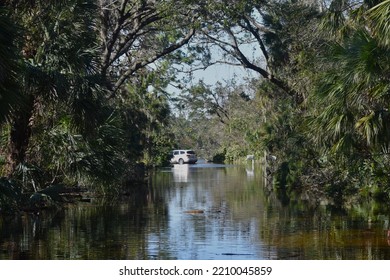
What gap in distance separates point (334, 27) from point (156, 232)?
8.46m

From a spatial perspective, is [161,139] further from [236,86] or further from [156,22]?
[156,22]

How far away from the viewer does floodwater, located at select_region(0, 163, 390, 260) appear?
14945mm

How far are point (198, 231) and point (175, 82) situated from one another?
727 inches

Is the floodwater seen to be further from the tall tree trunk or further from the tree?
the tree

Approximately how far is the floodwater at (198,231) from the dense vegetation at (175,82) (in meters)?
1.01

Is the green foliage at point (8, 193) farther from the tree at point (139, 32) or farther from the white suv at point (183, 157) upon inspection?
the white suv at point (183, 157)

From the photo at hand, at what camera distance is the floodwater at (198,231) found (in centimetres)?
1495

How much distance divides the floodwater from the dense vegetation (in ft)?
3.31

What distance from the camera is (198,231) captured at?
18.5 metres

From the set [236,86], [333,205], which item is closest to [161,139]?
[236,86]

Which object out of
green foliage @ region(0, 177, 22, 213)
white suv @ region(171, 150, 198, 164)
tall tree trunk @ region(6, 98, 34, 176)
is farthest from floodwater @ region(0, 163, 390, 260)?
white suv @ region(171, 150, 198, 164)

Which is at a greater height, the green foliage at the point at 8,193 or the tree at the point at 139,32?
the tree at the point at 139,32

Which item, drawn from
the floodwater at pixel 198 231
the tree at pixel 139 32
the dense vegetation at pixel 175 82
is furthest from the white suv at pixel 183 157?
the floodwater at pixel 198 231

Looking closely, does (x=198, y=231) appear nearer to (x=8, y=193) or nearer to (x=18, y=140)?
(x=8, y=193)
